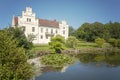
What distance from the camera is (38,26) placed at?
60312 mm

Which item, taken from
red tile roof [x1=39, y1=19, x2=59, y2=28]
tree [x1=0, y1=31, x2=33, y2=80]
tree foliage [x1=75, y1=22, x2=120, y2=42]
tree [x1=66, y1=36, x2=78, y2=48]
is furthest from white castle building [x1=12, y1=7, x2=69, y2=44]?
tree [x1=0, y1=31, x2=33, y2=80]

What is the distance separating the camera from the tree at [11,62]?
1054 centimetres

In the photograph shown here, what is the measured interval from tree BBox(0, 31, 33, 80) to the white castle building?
41081 millimetres

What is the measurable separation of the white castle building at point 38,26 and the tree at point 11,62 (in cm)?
4108

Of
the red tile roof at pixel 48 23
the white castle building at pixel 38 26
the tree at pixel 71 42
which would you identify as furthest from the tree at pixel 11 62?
the red tile roof at pixel 48 23

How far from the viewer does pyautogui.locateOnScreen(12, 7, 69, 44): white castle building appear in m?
56.4

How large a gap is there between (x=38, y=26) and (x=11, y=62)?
164 feet

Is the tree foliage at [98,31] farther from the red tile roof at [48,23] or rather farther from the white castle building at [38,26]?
the red tile roof at [48,23]

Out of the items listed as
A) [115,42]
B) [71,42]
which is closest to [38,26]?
[71,42]

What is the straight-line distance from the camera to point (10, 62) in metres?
10.6

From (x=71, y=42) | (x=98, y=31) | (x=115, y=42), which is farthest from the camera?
(x=98, y=31)

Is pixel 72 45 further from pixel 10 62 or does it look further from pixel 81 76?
pixel 10 62

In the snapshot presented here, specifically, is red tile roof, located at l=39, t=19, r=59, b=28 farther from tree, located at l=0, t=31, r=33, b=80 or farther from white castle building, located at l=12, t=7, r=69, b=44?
tree, located at l=0, t=31, r=33, b=80

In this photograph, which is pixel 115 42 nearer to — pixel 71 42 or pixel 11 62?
pixel 71 42
